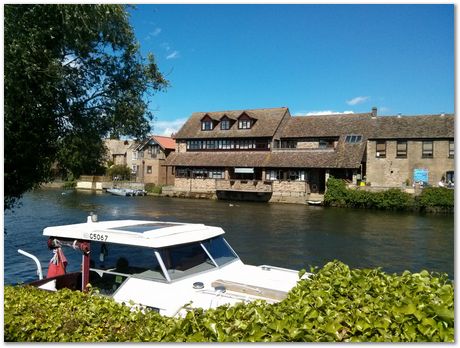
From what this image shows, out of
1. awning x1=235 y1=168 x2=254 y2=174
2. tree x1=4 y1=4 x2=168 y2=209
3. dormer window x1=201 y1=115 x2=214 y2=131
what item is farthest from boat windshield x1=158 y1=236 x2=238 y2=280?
dormer window x1=201 y1=115 x2=214 y2=131

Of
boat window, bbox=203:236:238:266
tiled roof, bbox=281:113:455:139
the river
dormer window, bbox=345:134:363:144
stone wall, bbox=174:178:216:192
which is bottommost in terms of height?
the river

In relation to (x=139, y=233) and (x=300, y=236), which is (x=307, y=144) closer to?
(x=300, y=236)

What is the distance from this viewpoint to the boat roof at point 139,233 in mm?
8751

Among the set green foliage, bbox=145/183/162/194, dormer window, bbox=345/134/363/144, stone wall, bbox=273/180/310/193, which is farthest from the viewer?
green foliage, bbox=145/183/162/194

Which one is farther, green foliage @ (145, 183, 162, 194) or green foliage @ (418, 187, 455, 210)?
green foliage @ (145, 183, 162, 194)

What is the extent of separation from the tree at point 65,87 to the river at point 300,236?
3.38 m

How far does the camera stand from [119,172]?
3029 inches

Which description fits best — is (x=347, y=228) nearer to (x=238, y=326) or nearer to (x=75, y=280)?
(x=75, y=280)

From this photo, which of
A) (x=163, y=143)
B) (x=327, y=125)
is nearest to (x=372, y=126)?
(x=327, y=125)

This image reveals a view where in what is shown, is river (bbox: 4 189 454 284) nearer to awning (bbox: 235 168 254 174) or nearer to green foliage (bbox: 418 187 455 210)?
green foliage (bbox: 418 187 455 210)

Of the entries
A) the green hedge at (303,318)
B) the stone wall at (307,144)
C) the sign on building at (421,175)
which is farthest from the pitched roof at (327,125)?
the green hedge at (303,318)

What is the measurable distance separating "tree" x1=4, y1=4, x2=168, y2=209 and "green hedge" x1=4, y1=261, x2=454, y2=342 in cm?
537

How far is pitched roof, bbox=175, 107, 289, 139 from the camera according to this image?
5925 centimetres

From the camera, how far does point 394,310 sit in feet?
13.2
